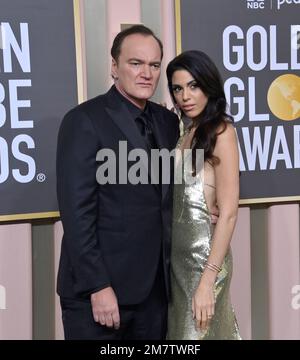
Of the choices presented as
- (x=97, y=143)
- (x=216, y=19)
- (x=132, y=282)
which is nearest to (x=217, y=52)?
(x=216, y=19)

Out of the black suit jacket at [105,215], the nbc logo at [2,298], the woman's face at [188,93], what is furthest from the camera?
the nbc logo at [2,298]

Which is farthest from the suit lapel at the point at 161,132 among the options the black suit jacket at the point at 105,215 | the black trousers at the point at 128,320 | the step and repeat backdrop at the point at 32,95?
the step and repeat backdrop at the point at 32,95

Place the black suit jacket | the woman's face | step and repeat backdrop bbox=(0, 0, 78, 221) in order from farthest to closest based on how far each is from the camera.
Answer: step and repeat backdrop bbox=(0, 0, 78, 221)
the woman's face
the black suit jacket

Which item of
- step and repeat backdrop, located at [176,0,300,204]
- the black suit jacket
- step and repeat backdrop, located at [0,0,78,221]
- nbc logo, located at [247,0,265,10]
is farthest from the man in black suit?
nbc logo, located at [247,0,265,10]

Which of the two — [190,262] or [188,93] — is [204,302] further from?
[188,93]

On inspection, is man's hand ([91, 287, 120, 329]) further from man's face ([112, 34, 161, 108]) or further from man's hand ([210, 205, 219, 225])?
man's face ([112, 34, 161, 108])

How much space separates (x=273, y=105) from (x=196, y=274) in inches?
31.7

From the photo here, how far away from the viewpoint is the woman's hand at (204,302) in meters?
1.41

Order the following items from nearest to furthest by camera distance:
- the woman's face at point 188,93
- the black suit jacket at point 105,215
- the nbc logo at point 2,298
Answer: the black suit jacket at point 105,215, the woman's face at point 188,93, the nbc logo at point 2,298

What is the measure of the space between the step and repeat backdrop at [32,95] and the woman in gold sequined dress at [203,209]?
0.47 m

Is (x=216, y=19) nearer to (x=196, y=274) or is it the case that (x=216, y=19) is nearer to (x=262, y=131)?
(x=262, y=131)

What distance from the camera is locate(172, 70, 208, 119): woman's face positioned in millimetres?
1436

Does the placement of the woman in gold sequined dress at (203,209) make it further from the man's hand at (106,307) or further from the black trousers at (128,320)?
the man's hand at (106,307)

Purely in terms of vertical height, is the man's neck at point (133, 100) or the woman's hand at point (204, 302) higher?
the man's neck at point (133, 100)
